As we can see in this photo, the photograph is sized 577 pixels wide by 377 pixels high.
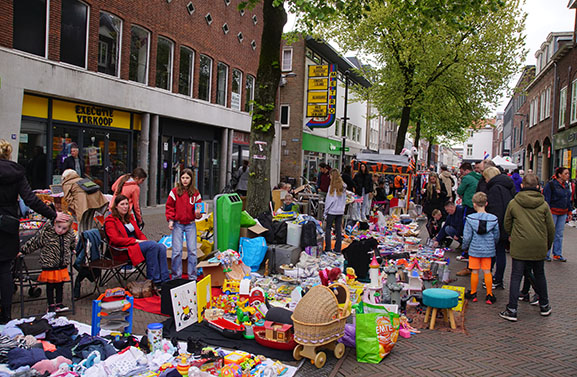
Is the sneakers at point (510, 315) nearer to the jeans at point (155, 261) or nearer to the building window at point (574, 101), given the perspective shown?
the jeans at point (155, 261)

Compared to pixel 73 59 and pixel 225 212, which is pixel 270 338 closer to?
pixel 225 212

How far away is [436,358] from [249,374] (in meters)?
2.06

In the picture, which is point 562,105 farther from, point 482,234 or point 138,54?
point 482,234

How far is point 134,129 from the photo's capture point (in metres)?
16.2

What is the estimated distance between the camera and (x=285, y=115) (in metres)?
29.3

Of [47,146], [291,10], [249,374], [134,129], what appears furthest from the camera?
[134,129]

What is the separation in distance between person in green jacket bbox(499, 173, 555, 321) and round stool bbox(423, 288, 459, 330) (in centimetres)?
99

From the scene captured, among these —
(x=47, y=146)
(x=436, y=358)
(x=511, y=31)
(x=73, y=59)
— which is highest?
(x=511, y=31)

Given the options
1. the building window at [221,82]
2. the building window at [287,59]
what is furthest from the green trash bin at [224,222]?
the building window at [287,59]

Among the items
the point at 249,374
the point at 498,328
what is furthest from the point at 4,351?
the point at 498,328

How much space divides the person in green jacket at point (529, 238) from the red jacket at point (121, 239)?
5.22m

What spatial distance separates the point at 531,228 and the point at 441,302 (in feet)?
5.71

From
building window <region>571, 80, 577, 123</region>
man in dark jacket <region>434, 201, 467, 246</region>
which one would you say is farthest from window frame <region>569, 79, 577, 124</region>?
man in dark jacket <region>434, 201, 467, 246</region>

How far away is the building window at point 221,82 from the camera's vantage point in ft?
68.8
